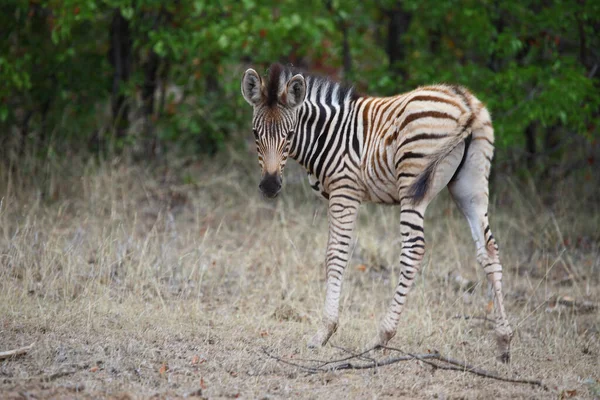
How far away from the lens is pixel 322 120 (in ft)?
23.1

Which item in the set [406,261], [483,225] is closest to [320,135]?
[406,261]

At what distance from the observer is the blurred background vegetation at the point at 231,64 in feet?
35.4

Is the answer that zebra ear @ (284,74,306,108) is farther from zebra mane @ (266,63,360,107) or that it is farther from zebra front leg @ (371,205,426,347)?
zebra front leg @ (371,205,426,347)

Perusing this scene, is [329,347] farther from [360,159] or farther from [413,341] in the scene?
[360,159]

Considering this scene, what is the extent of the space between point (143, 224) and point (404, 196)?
5.36 meters

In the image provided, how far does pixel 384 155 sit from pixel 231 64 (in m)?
6.92

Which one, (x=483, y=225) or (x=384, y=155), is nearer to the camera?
(x=483, y=225)

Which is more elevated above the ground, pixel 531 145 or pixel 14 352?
pixel 531 145

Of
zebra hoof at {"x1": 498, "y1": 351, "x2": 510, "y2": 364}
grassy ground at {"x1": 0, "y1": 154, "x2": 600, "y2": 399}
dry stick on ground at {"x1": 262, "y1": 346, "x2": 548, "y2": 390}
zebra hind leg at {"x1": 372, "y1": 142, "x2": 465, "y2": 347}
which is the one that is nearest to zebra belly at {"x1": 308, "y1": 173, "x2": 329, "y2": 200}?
grassy ground at {"x1": 0, "y1": 154, "x2": 600, "y2": 399}

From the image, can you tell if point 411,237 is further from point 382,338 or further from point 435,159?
point 382,338

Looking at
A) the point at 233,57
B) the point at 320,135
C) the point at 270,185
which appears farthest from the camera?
the point at 233,57

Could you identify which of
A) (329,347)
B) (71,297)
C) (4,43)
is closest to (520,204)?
(329,347)

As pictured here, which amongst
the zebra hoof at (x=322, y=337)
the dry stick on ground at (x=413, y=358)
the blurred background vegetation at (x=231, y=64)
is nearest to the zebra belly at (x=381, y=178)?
the zebra hoof at (x=322, y=337)

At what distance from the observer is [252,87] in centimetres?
679
